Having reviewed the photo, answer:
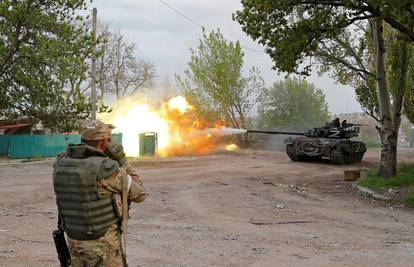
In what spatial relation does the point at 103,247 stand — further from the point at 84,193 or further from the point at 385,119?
the point at 385,119

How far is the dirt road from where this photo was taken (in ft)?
22.4

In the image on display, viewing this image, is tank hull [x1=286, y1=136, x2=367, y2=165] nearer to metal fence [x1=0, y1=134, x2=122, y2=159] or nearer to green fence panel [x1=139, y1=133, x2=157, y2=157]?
green fence panel [x1=139, y1=133, x2=157, y2=157]

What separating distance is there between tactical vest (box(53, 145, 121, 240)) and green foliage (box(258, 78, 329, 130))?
44.0 metres

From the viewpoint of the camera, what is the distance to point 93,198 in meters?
3.64

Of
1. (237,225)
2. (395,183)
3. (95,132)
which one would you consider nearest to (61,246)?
(95,132)

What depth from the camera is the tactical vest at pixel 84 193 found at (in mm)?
3627

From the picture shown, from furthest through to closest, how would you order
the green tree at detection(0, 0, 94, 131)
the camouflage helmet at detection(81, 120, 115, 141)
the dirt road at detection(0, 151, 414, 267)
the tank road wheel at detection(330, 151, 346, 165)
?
the tank road wheel at detection(330, 151, 346, 165) < the green tree at detection(0, 0, 94, 131) < the dirt road at detection(0, 151, 414, 267) < the camouflage helmet at detection(81, 120, 115, 141)

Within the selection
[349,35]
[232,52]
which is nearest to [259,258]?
[349,35]

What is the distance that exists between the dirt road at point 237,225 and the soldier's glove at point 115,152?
2794mm

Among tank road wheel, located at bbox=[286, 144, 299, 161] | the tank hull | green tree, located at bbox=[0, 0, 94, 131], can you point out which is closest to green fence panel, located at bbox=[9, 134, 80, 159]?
green tree, located at bbox=[0, 0, 94, 131]

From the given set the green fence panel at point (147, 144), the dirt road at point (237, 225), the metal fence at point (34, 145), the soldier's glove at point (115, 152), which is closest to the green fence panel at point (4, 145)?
the metal fence at point (34, 145)

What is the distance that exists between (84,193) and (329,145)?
19586mm

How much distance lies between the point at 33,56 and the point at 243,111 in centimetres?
2502

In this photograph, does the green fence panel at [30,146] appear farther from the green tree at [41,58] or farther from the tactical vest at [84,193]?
the tactical vest at [84,193]
